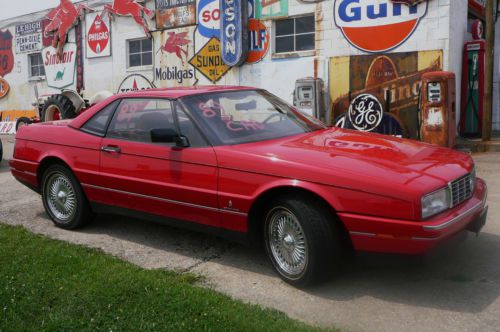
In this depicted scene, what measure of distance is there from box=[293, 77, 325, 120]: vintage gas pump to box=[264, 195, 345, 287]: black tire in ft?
23.7

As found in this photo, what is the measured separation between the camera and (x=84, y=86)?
16500 mm

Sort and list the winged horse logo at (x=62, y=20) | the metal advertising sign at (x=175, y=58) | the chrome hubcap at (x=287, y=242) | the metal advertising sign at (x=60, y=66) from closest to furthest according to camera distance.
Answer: the chrome hubcap at (x=287, y=242) < the metal advertising sign at (x=175, y=58) < the winged horse logo at (x=62, y=20) < the metal advertising sign at (x=60, y=66)

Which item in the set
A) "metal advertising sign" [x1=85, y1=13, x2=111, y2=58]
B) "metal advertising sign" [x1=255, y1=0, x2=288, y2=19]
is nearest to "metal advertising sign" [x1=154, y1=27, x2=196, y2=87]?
"metal advertising sign" [x1=255, y1=0, x2=288, y2=19]

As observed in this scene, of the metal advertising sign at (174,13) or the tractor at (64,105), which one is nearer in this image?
the metal advertising sign at (174,13)

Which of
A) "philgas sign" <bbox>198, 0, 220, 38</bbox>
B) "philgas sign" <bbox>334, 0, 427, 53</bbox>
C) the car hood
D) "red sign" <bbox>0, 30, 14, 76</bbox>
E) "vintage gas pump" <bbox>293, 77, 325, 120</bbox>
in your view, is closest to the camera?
the car hood

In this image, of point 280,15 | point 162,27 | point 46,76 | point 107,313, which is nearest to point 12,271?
point 107,313

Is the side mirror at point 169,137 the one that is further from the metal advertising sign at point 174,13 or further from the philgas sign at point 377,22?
the metal advertising sign at point 174,13

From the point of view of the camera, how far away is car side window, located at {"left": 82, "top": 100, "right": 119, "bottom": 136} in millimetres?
5059

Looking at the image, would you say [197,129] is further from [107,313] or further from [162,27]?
[162,27]

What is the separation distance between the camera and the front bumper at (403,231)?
329 cm

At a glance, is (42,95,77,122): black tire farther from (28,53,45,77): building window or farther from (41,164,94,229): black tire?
(41,164,94,229): black tire

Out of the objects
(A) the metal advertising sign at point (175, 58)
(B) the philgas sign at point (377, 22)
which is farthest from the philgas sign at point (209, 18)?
(B) the philgas sign at point (377, 22)

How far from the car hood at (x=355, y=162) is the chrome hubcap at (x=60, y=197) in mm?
2030

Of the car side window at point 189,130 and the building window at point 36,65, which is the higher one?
the building window at point 36,65
